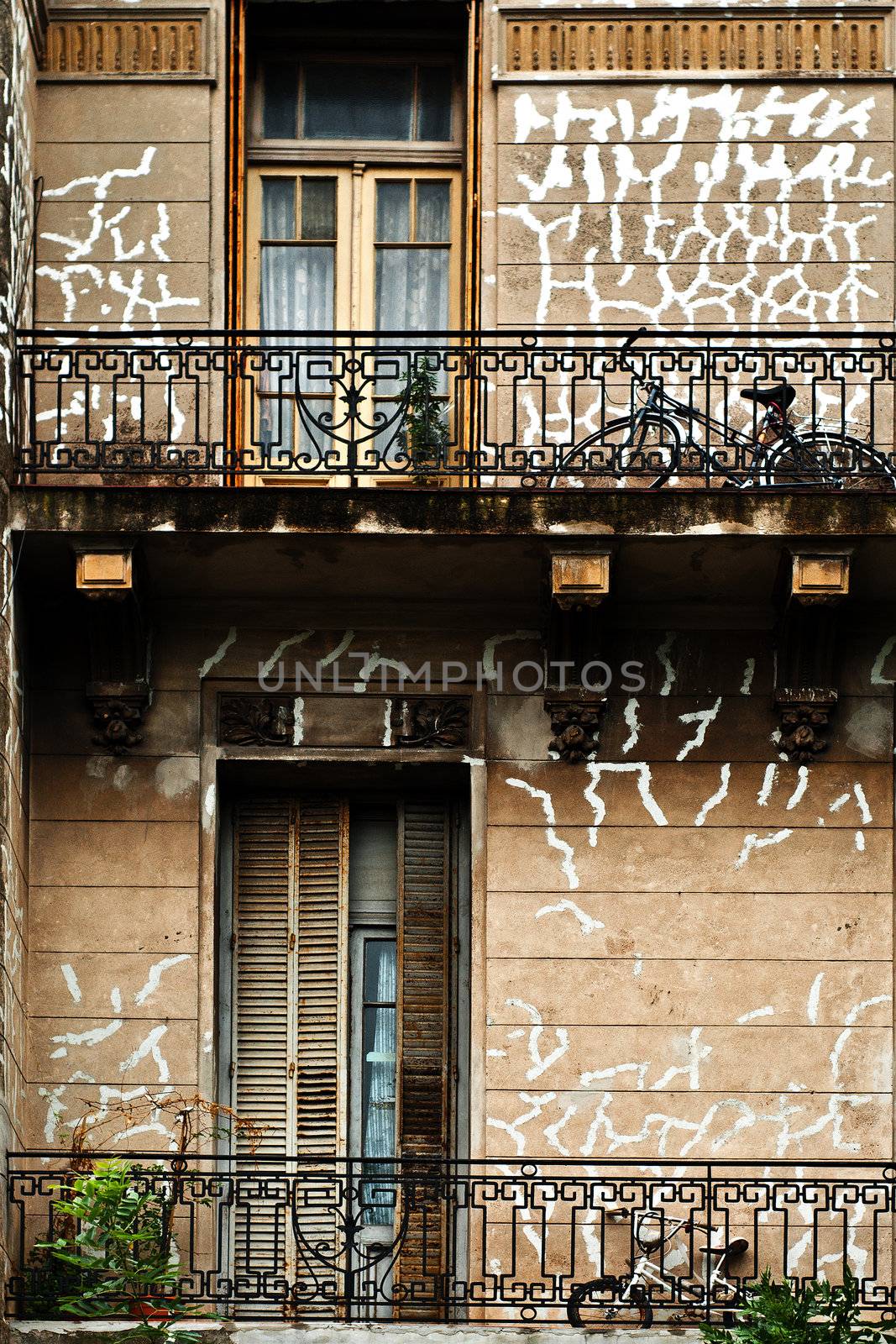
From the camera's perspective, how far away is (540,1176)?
48.3 feet

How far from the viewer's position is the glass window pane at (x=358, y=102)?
1681cm

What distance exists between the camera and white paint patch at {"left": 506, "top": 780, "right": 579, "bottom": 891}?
15.3m

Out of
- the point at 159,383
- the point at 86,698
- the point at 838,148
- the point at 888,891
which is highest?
the point at 838,148

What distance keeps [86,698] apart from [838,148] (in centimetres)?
541

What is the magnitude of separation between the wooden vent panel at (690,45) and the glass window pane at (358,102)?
32.8 inches

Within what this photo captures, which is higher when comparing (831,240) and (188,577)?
(831,240)

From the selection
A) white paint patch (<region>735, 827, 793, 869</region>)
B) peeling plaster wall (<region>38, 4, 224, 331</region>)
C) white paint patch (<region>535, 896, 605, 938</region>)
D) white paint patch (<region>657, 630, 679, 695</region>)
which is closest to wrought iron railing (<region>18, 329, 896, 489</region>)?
peeling plaster wall (<region>38, 4, 224, 331</region>)

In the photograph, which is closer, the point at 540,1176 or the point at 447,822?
the point at 540,1176

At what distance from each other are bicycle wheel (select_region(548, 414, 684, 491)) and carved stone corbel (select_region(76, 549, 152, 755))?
2440 millimetres

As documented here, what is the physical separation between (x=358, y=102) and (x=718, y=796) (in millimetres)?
4842

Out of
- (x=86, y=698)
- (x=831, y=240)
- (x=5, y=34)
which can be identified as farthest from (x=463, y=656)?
(x=5, y=34)

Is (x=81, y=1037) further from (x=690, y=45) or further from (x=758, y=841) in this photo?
(x=690, y=45)

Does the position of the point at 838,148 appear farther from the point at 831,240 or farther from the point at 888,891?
the point at 888,891

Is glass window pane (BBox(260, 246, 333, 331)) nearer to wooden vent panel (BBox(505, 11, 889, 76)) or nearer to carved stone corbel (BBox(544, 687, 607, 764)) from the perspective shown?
wooden vent panel (BBox(505, 11, 889, 76))
